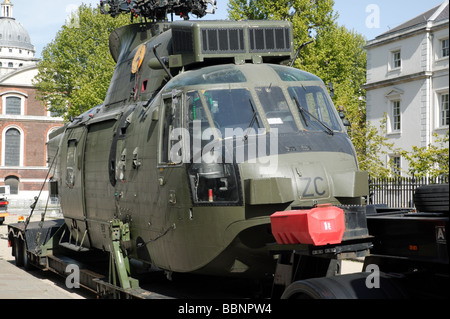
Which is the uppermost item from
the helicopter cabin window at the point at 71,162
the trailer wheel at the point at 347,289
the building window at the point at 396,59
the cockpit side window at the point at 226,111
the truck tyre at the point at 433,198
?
the building window at the point at 396,59

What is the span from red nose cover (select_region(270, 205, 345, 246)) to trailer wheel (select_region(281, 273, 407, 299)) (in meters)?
0.38

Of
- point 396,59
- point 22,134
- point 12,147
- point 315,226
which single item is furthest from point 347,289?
point 12,147

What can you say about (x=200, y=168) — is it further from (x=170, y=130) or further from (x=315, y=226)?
(x=315, y=226)

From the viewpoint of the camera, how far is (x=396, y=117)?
33875 millimetres

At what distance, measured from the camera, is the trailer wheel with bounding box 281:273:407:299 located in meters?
5.46

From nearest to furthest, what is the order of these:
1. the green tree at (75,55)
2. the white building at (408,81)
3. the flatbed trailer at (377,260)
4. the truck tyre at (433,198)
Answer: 1. the truck tyre at (433,198)
2. the flatbed trailer at (377,260)
3. the white building at (408,81)
4. the green tree at (75,55)

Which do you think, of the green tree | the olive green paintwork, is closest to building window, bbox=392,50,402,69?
the green tree

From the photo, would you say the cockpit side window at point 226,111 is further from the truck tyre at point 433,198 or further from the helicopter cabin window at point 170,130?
the truck tyre at point 433,198

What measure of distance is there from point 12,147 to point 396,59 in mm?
53413

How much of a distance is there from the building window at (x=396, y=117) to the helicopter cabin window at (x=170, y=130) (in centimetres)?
2650

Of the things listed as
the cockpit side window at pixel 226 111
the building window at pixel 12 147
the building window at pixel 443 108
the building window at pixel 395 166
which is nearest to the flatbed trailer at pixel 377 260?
the cockpit side window at pixel 226 111

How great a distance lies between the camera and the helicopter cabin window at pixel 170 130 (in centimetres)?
785

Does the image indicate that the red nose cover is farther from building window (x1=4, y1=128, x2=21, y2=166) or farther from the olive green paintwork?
building window (x1=4, y1=128, x2=21, y2=166)
